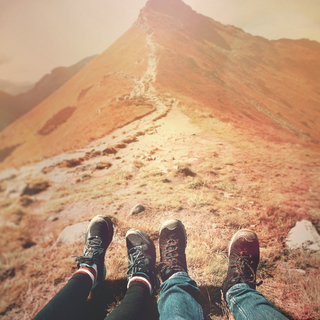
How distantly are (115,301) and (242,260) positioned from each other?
5.12ft

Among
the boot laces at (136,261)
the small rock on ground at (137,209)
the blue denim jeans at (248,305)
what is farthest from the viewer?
the small rock on ground at (137,209)

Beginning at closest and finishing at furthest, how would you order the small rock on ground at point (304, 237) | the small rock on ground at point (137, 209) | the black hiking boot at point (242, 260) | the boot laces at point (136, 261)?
1. the black hiking boot at point (242, 260)
2. the boot laces at point (136, 261)
3. the small rock on ground at point (304, 237)
4. the small rock on ground at point (137, 209)

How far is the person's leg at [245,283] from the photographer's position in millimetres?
1279

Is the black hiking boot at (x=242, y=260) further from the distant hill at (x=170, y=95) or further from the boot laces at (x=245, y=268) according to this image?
the distant hill at (x=170, y=95)

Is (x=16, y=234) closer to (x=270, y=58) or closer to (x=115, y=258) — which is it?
(x=115, y=258)

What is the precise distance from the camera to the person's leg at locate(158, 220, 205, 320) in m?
1.32

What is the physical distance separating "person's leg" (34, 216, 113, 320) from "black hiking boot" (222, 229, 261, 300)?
4.97ft

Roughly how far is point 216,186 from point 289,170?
2710 mm

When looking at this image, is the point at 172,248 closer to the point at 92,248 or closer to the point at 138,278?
the point at 138,278

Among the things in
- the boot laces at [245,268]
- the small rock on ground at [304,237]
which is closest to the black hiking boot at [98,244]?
the boot laces at [245,268]

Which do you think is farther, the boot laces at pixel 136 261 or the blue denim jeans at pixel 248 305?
the boot laces at pixel 136 261

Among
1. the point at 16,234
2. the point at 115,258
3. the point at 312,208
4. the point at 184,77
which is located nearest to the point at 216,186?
the point at 312,208

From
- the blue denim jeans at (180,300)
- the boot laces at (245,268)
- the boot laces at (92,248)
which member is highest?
the boot laces at (245,268)

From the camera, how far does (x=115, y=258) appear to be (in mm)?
2010
